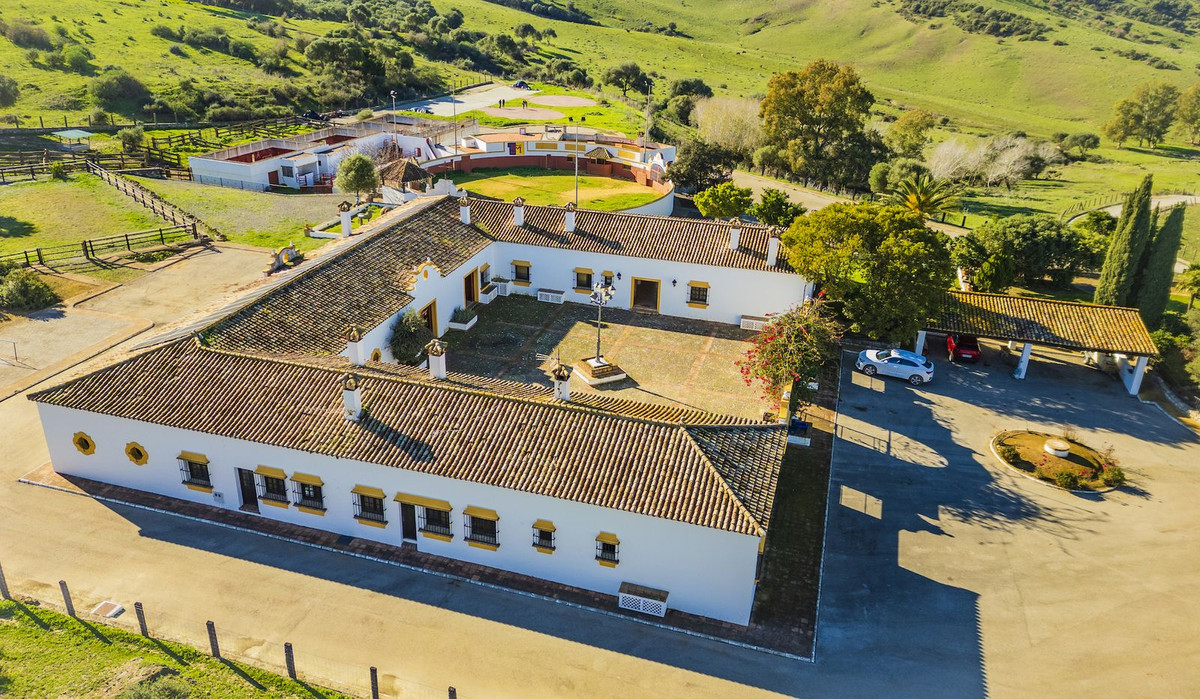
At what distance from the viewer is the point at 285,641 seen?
1883cm

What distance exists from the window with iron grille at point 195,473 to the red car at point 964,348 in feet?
102

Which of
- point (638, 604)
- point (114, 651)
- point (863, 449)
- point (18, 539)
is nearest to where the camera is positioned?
point (114, 651)

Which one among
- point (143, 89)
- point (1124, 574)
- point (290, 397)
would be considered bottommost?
point (1124, 574)

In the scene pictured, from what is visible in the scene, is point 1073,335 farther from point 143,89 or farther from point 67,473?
point 143,89

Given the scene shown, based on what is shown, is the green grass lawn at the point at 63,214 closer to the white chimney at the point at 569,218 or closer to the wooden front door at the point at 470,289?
the wooden front door at the point at 470,289

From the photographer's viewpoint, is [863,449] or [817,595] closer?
[817,595]

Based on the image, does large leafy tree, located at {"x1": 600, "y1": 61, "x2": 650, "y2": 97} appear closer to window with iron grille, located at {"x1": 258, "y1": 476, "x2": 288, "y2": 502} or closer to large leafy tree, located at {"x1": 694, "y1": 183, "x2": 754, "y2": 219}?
large leafy tree, located at {"x1": 694, "y1": 183, "x2": 754, "y2": 219}

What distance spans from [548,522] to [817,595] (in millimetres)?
7688

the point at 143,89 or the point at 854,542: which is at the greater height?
the point at 143,89

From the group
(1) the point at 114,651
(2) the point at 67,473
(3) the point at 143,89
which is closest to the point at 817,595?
(1) the point at 114,651

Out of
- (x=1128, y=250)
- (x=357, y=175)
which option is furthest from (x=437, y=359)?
(x=1128, y=250)

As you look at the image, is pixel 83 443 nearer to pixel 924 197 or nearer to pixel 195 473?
pixel 195 473

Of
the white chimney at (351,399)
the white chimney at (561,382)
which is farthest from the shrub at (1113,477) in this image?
the white chimney at (351,399)

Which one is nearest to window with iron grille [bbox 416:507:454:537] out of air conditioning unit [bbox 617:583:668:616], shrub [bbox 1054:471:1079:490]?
air conditioning unit [bbox 617:583:668:616]
